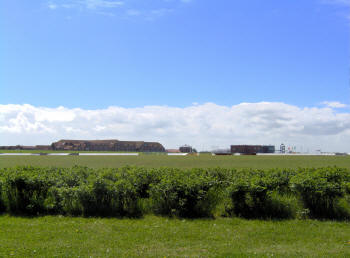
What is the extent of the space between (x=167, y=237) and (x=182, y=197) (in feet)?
6.02

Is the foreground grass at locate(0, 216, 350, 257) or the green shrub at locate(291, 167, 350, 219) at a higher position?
the green shrub at locate(291, 167, 350, 219)

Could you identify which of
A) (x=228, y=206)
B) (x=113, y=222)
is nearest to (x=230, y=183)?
(x=228, y=206)

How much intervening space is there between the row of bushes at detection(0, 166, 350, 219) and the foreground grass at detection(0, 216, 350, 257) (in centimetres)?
46

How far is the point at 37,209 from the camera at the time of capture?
8.52m

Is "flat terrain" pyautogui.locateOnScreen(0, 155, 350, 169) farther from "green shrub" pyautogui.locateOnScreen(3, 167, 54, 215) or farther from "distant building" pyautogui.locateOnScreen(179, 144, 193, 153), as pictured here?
"distant building" pyautogui.locateOnScreen(179, 144, 193, 153)

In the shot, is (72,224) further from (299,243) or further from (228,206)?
(299,243)

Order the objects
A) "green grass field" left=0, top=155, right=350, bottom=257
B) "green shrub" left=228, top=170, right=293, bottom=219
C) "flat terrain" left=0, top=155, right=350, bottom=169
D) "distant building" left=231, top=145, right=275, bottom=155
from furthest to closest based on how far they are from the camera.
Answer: "distant building" left=231, top=145, right=275, bottom=155
"flat terrain" left=0, top=155, right=350, bottom=169
"green shrub" left=228, top=170, right=293, bottom=219
"green grass field" left=0, top=155, right=350, bottom=257

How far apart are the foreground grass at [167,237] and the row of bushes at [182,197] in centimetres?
46

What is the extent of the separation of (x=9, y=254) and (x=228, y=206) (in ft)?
17.5

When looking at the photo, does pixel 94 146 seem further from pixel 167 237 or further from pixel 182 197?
pixel 167 237

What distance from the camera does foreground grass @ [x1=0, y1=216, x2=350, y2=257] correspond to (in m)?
5.52

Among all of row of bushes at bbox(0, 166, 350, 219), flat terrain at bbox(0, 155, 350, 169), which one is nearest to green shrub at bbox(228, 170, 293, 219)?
row of bushes at bbox(0, 166, 350, 219)

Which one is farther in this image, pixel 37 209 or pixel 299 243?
pixel 37 209

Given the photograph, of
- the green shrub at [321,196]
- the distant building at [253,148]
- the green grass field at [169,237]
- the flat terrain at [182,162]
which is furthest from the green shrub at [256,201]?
the distant building at [253,148]
